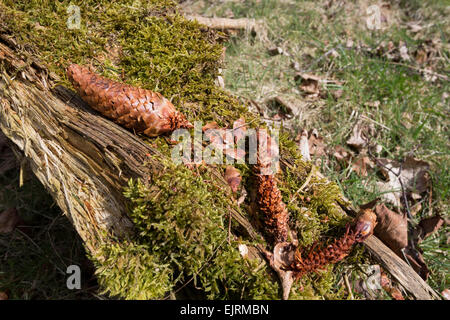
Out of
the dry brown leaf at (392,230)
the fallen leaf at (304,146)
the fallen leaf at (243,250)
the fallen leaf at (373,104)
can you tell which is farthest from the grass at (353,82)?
the fallen leaf at (243,250)

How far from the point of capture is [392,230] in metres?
2.23

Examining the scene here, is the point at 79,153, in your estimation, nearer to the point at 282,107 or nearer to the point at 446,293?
the point at 282,107

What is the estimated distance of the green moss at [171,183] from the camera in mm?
1759

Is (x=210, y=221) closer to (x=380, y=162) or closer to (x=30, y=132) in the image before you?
(x=30, y=132)

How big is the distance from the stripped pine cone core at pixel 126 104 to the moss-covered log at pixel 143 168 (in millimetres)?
77

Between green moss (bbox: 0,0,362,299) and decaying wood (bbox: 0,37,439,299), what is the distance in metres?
0.11

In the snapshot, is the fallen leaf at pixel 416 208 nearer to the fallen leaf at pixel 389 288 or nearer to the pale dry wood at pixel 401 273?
the fallen leaf at pixel 389 288

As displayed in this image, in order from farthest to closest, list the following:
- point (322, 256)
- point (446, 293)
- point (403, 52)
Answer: point (403, 52), point (446, 293), point (322, 256)

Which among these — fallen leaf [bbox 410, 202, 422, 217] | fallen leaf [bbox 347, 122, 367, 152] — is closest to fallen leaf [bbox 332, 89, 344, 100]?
fallen leaf [bbox 347, 122, 367, 152]

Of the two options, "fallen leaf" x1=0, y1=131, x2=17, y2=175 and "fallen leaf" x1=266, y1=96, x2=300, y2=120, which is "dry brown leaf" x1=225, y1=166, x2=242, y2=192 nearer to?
"fallen leaf" x1=266, y1=96, x2=300, y2=120

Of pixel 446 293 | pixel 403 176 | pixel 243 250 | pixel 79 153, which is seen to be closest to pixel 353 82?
pixel 403 176

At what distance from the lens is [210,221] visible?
1.77 metres

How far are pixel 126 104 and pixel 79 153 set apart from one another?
1.57 feet

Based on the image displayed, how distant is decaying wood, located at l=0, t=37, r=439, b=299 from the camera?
1.92 meters
